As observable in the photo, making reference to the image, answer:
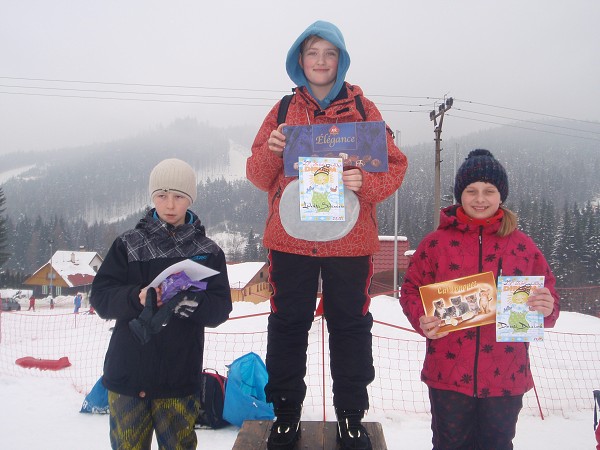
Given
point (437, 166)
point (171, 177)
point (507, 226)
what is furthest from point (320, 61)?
point (437, 166)

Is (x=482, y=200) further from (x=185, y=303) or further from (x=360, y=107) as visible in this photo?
(x=185, y=303)

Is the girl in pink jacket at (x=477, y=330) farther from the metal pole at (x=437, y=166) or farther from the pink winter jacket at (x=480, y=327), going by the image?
the metal pole at (x=437, y=166)

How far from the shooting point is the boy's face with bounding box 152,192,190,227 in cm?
234

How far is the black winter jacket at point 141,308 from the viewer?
209cm

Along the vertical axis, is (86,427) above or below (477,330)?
below

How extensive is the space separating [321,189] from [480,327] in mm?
1133

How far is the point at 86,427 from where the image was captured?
483cm

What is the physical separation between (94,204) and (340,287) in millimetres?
142496

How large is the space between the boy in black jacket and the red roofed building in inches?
1920

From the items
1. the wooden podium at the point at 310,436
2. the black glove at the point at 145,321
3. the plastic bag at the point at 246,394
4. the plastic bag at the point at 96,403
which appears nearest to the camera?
the black glove at the point at 145,321

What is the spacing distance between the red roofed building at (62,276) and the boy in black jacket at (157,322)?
48.8 m

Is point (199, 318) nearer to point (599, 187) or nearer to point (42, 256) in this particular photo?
point (42, 256)

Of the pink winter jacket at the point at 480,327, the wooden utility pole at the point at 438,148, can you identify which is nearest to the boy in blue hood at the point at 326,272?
the pink winter jacket at the point at 480,327

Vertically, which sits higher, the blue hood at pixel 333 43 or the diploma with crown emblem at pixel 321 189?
the blue hood at pixel 333 43
